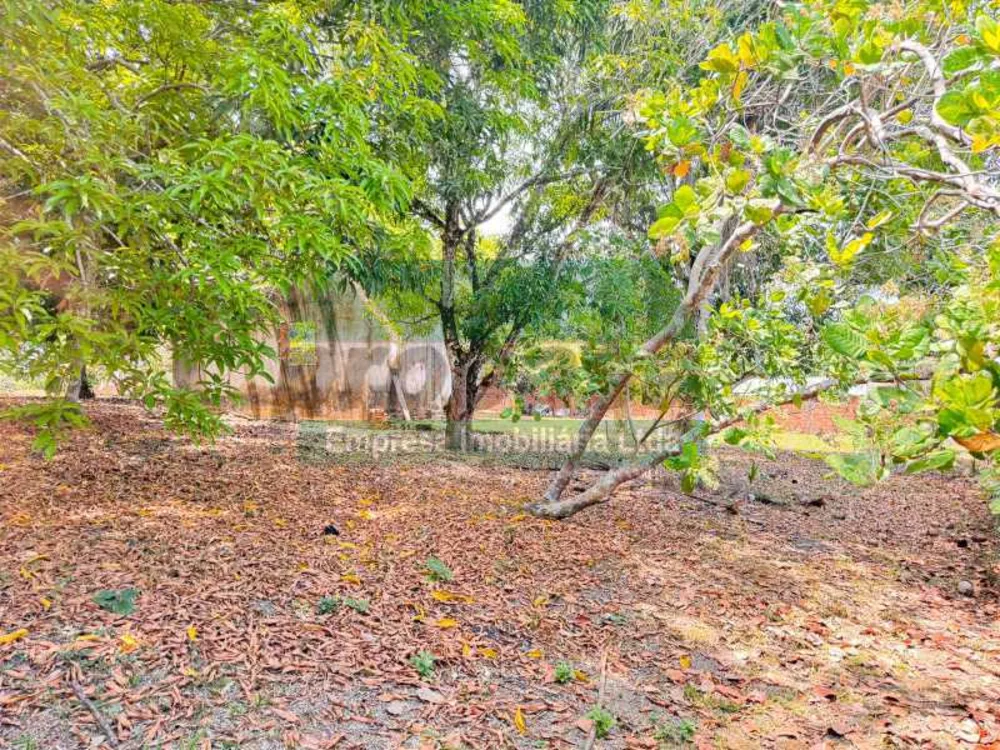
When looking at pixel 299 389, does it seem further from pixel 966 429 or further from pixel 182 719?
pixel 966 429

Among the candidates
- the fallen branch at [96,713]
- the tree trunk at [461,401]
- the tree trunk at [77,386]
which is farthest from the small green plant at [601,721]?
the tree trunk at [461,401]

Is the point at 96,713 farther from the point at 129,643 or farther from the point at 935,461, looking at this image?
the point at 935,461

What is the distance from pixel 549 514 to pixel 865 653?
2001 mm

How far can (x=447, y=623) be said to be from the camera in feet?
7.66

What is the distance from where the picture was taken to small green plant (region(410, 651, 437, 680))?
1.99 m

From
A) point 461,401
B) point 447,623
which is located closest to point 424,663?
point 447,623

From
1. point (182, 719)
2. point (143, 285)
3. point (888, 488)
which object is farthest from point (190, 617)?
point (888, 488)

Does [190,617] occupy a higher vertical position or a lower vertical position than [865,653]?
higher

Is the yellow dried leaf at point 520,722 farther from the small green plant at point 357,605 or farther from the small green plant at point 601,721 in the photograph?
the small green plant at point 357,605

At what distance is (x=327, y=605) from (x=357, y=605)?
0.12 metres

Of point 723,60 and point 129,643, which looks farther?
point 129,643

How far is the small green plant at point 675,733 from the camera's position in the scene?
1779mm

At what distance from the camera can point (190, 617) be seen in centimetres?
208

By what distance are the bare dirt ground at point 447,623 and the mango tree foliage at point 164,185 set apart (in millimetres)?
753
